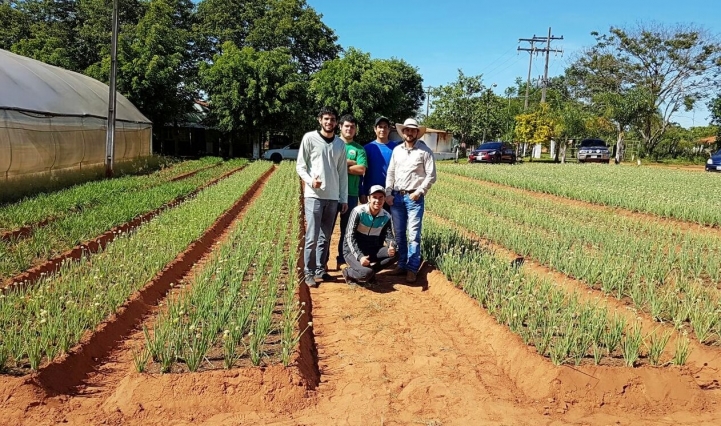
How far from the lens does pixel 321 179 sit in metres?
5.20

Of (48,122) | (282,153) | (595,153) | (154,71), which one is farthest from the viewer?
(595,153)

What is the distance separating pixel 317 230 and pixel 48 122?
1031cm

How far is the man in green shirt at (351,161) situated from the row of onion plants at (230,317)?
80cm

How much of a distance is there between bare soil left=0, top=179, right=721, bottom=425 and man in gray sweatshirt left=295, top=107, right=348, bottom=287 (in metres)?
1.51

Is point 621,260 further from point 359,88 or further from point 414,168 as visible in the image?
point 359,88

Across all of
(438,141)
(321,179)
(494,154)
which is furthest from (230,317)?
(438,141)

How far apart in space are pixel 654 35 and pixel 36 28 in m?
37.7

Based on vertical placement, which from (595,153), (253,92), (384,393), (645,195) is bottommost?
(384,393)

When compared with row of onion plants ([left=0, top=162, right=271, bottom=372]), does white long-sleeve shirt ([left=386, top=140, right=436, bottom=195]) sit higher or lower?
higher

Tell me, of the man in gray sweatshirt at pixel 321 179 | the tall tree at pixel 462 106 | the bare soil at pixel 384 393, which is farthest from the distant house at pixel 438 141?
the bare soil at pixel 384 393

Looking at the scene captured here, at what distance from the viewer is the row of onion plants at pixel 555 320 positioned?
3.49m

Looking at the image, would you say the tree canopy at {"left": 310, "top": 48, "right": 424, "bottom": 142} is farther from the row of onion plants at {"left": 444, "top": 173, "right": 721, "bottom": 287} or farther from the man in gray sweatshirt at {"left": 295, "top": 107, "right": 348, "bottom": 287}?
the man in gray sweatshirt at {"left": 295, "top": 107, "right": 348, "bottom": 287}

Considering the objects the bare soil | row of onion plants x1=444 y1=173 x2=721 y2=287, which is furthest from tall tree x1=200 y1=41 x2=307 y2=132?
the bare soil

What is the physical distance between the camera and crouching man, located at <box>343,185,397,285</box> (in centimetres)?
546
